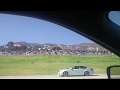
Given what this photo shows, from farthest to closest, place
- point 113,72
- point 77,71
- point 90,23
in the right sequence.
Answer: point 90,23 → point 77,71 → point 113,72

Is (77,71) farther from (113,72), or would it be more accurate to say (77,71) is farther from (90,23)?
(90,23)

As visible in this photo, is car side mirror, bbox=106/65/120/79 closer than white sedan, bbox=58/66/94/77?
Yes

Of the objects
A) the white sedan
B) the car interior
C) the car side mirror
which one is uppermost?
the car interior

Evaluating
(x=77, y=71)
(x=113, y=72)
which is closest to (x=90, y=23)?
(x=77, y=71)

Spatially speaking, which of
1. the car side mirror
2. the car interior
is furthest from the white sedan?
the car interior

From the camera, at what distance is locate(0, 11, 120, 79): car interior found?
6.89 metres

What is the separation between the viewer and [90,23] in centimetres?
758

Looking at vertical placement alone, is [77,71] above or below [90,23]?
below

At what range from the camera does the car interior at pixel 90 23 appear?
6.89 m

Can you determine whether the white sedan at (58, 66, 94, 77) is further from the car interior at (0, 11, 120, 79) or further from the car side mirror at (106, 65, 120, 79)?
the car interior at (0, 11, 120, 79)

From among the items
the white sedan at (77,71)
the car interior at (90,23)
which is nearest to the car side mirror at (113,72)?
the white sedan at (77,71)

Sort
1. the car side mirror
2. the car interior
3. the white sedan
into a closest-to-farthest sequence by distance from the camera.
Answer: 1. the car side mirror
2. the white sedan
3. the car interior

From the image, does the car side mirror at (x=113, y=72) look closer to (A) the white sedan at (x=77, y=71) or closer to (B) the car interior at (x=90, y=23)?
(A) the white sedan at (x=77, y=71)
